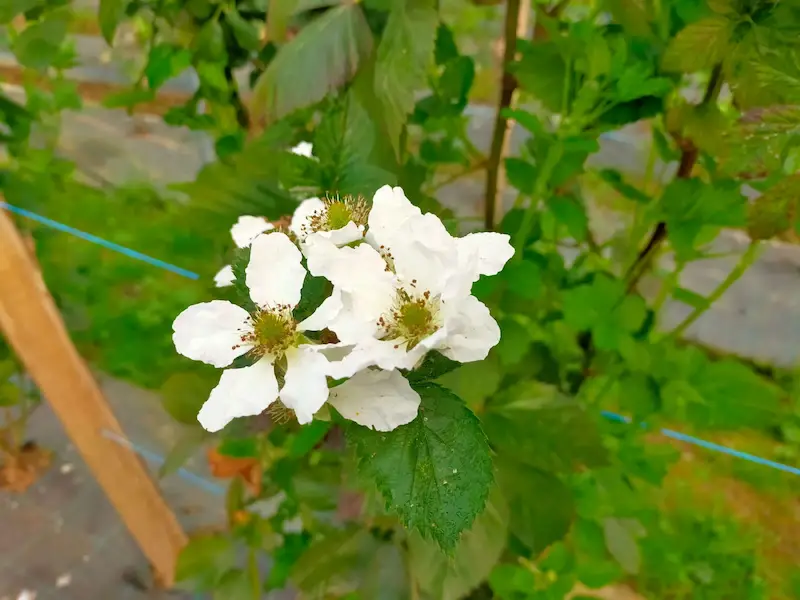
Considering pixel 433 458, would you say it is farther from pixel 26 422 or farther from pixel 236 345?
pixel 26 422

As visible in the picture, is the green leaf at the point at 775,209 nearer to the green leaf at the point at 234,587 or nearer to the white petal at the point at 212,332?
the white petal at the point at 212,332

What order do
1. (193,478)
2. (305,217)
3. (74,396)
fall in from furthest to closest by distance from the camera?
(193,478) < (74,396) < (305,217)

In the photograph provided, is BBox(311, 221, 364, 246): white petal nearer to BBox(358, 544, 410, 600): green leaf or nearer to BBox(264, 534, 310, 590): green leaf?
BBox(358, 544, 410, 600): green leaf

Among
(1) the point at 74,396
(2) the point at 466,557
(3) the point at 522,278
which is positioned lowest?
(1) the point at 74,396

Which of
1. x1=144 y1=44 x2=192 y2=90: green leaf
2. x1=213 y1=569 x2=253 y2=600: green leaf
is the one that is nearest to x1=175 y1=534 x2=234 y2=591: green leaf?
x1=213 y1=569 x2=253 y2=600: green leaf

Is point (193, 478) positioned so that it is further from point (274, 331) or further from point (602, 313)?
point (274, 331)

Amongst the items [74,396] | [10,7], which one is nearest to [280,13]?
[10,7]

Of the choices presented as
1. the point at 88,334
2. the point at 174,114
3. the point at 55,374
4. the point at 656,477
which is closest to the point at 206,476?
the point at 88,334
